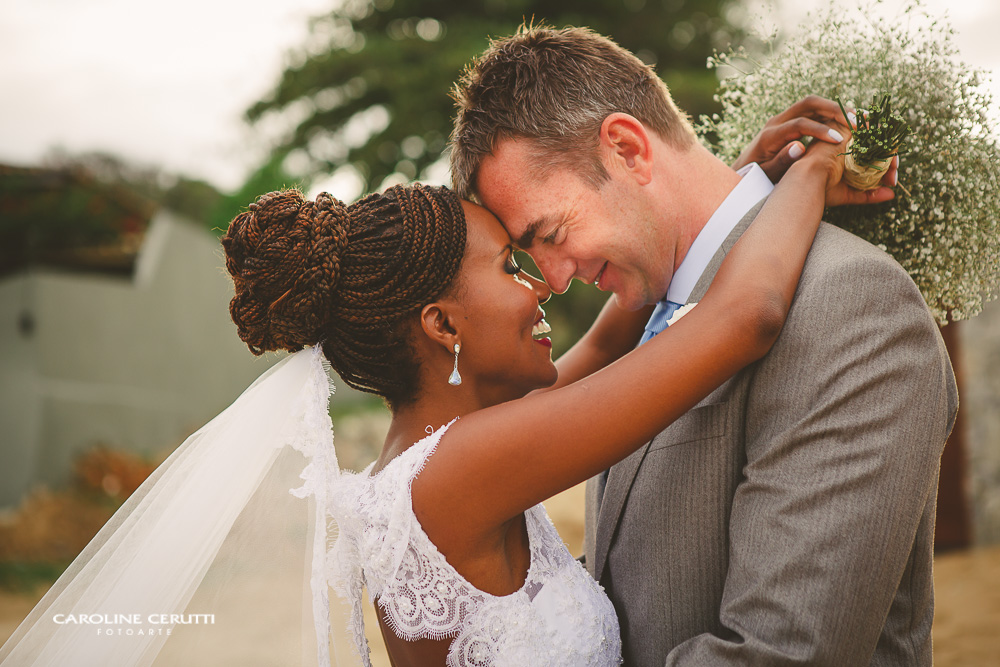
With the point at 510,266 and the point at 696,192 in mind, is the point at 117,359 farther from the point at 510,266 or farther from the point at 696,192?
the point at 696,192

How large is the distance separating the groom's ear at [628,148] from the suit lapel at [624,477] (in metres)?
0.37

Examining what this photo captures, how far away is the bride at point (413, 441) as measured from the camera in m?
1.96

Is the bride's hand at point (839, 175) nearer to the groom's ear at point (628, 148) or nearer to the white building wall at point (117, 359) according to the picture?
the groom's ear at point (628, 148)

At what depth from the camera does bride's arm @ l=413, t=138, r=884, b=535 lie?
1.89 metres

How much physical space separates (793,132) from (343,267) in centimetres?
142

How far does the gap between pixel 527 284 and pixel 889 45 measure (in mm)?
1386

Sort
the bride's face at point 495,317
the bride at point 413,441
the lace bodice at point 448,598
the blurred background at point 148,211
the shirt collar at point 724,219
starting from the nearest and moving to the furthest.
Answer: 1. the bride at point 413,441
2. the lace bodice at point 448,598
3. the bride's face at point 495,317
4. the shirt collar at point 724,219
5. the blurred background at point 148,211

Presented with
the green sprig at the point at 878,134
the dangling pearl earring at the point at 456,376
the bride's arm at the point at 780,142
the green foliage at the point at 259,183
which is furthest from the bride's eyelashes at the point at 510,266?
the green foliage at the point at 259,183

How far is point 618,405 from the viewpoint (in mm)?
1922

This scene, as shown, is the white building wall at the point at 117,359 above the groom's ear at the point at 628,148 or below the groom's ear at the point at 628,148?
below

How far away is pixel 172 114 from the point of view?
16.9m

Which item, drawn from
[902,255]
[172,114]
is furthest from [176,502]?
[172,114]

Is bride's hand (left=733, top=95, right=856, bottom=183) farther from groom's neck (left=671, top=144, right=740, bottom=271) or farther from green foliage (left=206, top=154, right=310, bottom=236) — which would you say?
green foliage (left=206, top=154, right=310, bottom=236)

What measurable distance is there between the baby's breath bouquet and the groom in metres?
0.41
